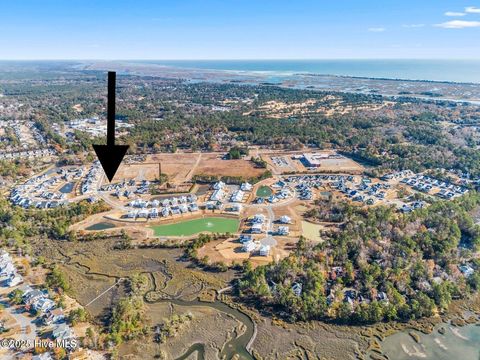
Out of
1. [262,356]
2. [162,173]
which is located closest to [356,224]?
[262,356]

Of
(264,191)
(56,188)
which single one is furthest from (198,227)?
(56,188)

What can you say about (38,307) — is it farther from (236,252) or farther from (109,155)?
(109,155)

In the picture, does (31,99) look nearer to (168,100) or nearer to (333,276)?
(168,100)

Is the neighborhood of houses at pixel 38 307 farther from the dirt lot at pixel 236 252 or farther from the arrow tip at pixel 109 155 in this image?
the arrow tip at pixel 109 155

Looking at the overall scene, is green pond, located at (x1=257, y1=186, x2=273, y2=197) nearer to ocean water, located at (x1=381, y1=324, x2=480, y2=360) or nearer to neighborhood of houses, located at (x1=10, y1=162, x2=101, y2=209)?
neighborhood of houses, located at (x1=10, y1=162, x2=101, y2=209)

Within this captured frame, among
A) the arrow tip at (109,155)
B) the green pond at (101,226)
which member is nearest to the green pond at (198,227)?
the green pond at (101,226)
